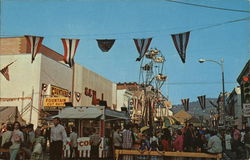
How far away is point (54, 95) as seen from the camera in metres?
27.7

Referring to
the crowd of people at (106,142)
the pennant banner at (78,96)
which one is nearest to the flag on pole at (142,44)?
the crowd of people at (106,142)

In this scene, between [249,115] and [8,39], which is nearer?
[249,115]

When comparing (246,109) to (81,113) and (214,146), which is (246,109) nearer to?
(214,146)

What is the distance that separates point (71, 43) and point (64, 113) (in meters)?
3.76

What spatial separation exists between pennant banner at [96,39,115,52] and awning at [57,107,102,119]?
11.0 ft

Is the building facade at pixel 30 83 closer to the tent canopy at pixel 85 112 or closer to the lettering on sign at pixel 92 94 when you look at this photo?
the lettering on sign at pixel 92 94

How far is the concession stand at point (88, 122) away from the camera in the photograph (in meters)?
14.8

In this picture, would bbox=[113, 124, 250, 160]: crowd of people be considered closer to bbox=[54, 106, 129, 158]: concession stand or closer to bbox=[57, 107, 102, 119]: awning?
bbox=[54, 106, 129, 158]: concession stand

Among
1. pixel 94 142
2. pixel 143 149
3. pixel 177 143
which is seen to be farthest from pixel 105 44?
pixel 177 143

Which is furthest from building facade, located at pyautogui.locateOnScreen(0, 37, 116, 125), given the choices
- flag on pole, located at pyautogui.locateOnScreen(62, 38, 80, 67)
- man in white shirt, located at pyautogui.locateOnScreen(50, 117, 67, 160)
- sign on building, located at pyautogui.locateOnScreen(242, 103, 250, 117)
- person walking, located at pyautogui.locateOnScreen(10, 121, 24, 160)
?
sign on building, located at pyautogui.locateOnScreen(242, 103, 250, 117)

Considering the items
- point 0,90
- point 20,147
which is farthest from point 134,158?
point 0,90

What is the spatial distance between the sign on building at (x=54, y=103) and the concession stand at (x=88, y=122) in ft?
31.1

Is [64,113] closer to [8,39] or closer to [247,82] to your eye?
[247,82]

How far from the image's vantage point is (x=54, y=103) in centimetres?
2658
